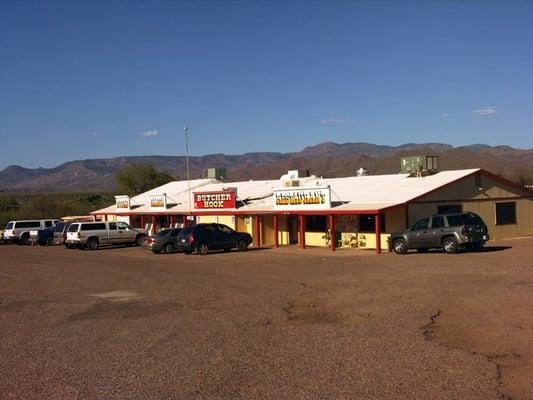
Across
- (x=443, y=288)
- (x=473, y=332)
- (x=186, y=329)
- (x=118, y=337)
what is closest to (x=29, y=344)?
(x=118, y=337)

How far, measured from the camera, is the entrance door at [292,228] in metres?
40.9

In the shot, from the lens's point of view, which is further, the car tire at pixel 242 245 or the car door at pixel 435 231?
the car tire at pixel 242 245

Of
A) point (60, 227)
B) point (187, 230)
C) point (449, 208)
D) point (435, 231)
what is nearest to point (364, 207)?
point (449, 208)

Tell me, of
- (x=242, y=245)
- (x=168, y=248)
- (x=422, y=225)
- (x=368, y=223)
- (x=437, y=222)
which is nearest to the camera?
(x=437, y=222)

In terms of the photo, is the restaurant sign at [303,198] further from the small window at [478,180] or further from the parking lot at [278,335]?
the parking lot at [278,335]

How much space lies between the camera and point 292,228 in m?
41.2

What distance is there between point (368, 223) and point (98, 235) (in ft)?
60.3

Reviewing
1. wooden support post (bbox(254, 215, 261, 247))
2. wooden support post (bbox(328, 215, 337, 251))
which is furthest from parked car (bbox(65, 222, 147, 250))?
wooden support post (bbox(328, 215, 337, 251))

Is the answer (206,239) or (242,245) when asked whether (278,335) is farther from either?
(242,245)

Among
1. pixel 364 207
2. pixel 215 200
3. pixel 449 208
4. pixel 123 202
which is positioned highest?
pixel 123 202

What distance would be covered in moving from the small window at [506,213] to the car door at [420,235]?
31.7 feet

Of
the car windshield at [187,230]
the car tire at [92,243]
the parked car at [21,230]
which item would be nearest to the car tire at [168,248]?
the car windshield at [187,230]

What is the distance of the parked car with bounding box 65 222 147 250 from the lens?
144 ft

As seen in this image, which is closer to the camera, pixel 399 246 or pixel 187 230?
pixel 399 246
